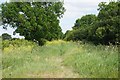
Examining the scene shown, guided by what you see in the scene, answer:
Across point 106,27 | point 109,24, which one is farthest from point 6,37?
point 109,24

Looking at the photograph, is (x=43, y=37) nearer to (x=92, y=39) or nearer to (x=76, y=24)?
(x=76, y=24)

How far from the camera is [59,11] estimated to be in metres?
25.7

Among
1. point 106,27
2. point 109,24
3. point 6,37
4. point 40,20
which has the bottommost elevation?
point 106,27

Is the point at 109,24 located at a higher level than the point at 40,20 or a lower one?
lower

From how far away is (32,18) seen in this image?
906 inches

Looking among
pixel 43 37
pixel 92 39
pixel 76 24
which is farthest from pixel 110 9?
pixel 76 24

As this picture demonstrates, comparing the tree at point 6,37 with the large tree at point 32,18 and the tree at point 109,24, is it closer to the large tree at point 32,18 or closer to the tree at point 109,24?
the large tree at point 32,18

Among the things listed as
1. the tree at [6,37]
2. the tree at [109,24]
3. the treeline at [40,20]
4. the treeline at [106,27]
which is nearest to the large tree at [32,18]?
the treeline at [40,20]

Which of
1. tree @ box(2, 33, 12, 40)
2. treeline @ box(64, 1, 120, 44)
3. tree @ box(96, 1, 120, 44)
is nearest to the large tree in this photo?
tree @ box(2, 33, 12, 40)

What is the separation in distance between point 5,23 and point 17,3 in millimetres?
1783

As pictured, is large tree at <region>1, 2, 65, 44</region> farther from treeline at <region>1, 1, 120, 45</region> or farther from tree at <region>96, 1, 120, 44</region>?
tree at <region>96, 1, 120, 44</region>

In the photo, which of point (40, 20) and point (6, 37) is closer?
point (6, 37)

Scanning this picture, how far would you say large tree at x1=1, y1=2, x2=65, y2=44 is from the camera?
2283 centimetres

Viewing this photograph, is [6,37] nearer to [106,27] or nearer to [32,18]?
[32,18]
